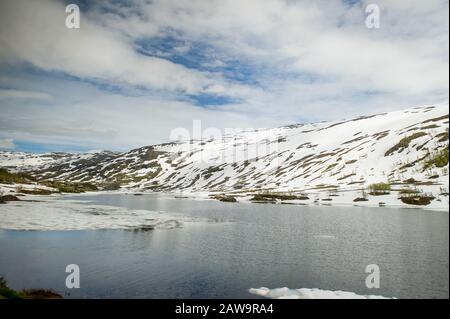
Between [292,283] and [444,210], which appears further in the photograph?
[444,210]

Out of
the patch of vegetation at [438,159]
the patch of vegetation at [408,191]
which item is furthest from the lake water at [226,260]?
the patch of vegetation at [438,159]

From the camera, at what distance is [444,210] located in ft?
180

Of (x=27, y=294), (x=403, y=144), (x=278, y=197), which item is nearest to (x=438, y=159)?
(x=403, y=144)

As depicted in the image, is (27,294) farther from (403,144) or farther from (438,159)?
(403,144)

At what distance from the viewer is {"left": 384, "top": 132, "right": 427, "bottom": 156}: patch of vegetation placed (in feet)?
364

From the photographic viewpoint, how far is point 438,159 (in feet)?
279

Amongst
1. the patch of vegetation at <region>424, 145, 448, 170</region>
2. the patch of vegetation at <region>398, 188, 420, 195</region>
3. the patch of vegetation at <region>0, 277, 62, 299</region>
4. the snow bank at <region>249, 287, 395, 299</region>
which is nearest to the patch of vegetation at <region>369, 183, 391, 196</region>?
the patch of vegetation at <region>398, 188, 420, 195</region>

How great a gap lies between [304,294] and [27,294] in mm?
14253

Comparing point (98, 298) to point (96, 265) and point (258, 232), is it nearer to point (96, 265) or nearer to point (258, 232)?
point (96, 265)

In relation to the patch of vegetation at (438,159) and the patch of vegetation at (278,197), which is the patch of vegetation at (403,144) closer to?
the patch of vegetation at (438,159)

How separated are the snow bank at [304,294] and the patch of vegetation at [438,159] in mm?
78559
